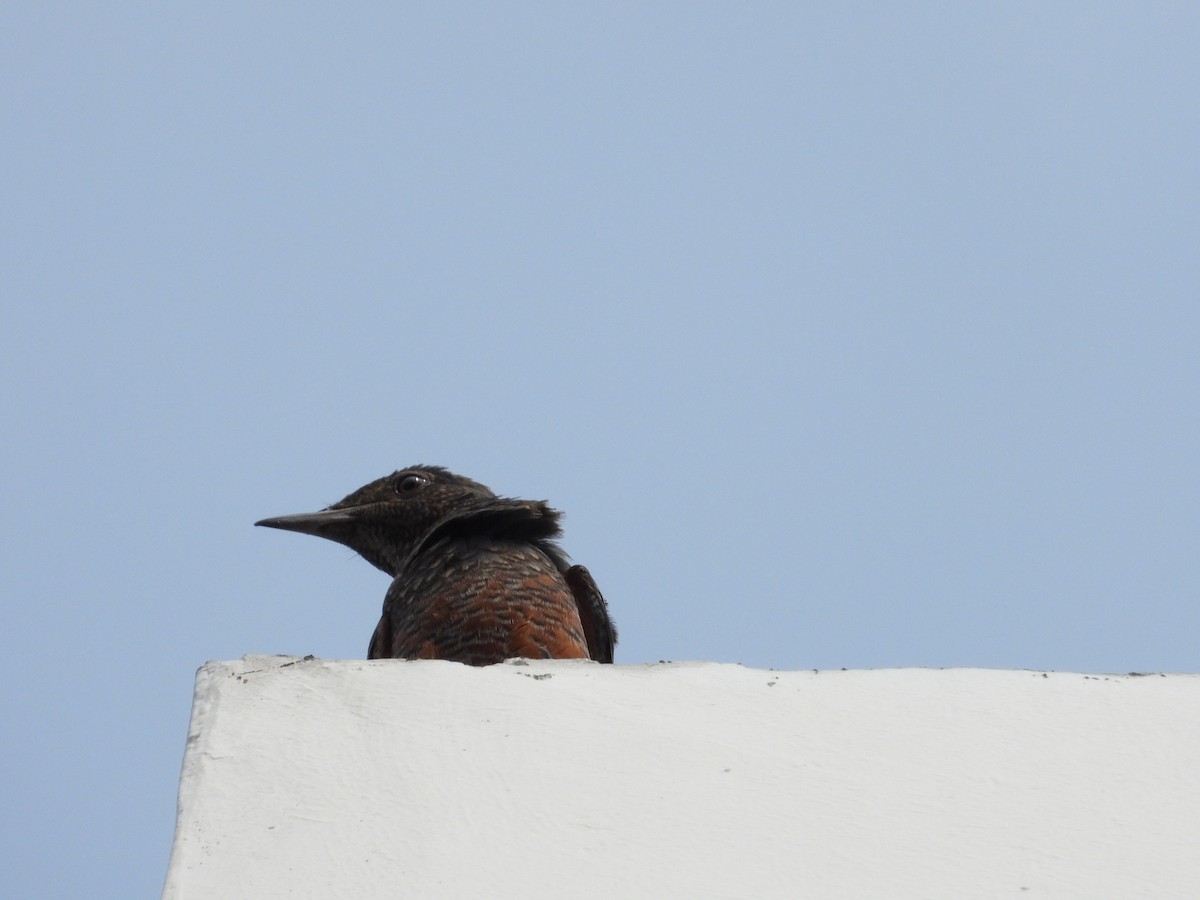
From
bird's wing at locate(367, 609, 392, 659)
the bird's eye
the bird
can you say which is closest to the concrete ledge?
the bird

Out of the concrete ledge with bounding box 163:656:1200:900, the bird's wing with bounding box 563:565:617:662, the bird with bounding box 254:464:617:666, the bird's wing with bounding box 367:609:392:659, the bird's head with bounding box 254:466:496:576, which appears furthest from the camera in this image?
the bird's head with bounding box 254:466:496:576

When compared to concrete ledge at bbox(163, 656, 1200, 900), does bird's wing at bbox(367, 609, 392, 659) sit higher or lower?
higher

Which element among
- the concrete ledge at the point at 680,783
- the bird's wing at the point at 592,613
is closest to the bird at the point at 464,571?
the bird's wing at the point at 592,613

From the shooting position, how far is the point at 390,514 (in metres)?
5.31

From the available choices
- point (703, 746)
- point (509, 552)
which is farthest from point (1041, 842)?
point (509, 552)

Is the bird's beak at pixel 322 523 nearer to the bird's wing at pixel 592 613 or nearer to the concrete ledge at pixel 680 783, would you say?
the bird's wing at pixel 592 613

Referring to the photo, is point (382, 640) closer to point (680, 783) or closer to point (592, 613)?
point (592, 613)

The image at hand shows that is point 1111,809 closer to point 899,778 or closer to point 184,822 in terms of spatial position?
point 899,778

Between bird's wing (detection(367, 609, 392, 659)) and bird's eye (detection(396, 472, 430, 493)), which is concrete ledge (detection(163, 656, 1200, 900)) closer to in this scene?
bird's wing (detection(367, 609, 392, 659))

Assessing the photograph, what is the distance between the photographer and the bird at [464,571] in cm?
398

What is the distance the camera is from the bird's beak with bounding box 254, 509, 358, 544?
537 cm

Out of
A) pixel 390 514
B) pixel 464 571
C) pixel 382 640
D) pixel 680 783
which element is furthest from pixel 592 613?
pixel 680 783

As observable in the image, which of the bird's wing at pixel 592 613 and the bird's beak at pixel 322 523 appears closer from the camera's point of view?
the bird's wing at pixel 592 613

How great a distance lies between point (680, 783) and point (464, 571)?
2102mm
